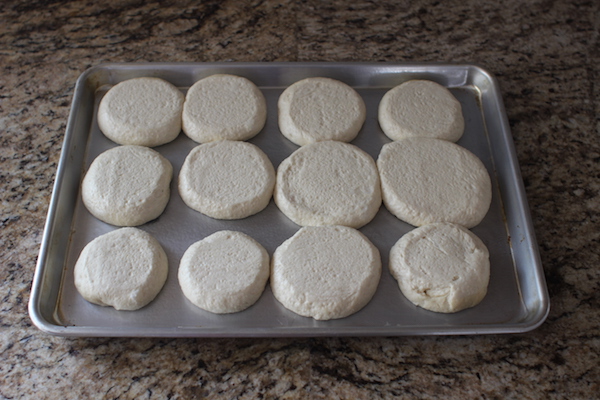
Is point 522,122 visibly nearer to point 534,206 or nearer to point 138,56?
point 534,206

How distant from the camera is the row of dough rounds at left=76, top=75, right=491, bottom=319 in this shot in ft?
4.08

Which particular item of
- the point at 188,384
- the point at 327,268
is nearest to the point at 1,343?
the point at 188,384

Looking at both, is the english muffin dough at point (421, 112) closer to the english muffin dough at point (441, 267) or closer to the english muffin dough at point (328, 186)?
the english muffin dough at point (328, 186)

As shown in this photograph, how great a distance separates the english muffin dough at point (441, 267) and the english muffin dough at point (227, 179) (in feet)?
1.29

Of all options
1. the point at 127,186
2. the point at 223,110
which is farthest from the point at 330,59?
the point at 127,186

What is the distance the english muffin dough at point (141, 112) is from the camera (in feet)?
4.93

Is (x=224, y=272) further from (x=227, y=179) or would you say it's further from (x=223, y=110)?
(x=223, y=110)

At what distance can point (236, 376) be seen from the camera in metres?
1.17

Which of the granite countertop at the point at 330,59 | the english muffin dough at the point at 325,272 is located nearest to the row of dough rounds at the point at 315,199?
the english muffin dough at the point at 325,272

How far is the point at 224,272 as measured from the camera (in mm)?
1257

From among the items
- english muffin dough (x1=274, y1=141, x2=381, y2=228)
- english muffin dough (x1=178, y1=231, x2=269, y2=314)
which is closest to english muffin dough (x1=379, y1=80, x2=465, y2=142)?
english muffin dough (x1=274, y1=141, x2=381, y2=228)

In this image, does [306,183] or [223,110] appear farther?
[223,110]

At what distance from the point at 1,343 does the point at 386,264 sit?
3.14ft

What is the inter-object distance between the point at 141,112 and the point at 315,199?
59cm
